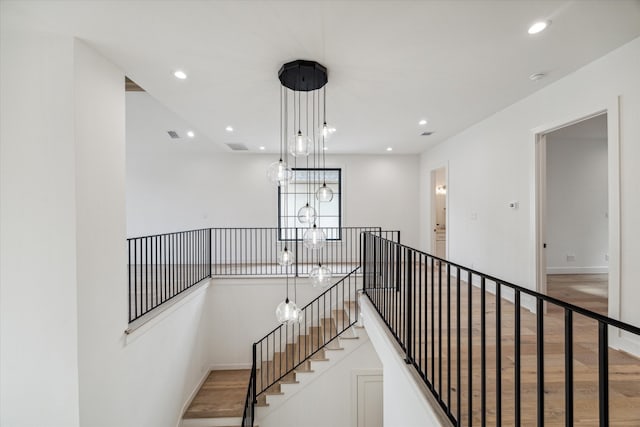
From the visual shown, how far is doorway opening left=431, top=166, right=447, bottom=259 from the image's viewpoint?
6.96m

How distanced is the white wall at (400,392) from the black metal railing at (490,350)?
0.07 m

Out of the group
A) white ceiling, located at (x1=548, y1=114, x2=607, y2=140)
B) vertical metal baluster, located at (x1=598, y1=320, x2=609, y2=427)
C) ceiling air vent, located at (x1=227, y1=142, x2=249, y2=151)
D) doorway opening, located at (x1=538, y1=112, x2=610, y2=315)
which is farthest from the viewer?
ceiling air vent, located at (x1=227, y1=142, x2=249, y2=151)

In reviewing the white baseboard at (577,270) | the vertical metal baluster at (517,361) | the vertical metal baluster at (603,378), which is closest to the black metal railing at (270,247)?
the white baseboard at (577,270)

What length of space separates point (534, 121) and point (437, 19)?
8.06 ft

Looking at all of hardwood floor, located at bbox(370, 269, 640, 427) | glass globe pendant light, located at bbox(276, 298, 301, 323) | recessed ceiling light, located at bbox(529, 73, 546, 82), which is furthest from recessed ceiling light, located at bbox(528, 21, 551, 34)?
glass globe pendant light, located at bbox(276, 298, 301, 323)

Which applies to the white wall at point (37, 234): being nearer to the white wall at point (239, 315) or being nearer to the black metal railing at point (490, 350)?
the black metal railing at point (490, 350)

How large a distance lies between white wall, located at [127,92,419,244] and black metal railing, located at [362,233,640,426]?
12.0 ft

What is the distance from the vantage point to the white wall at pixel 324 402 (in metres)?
4.93

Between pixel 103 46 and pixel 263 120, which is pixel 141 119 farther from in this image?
pixel 103 46

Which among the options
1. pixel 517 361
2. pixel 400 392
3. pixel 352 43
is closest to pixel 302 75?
pixel 352 43

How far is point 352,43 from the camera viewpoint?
2.55 meters

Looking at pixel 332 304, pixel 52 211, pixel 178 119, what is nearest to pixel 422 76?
pixel 52 211

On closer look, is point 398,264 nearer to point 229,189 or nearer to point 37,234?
point 37,234

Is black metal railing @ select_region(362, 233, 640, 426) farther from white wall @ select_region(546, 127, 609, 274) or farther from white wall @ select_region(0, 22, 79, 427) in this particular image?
white wall @ select_region(546, 127, 609, 274)
